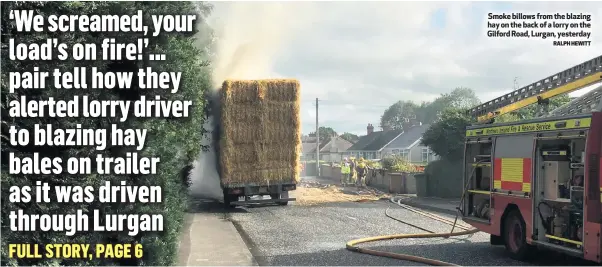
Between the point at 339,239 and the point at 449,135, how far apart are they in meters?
14.5

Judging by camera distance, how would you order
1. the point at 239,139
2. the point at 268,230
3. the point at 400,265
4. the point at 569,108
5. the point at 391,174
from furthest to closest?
the point at 391,174, the point at 239,139, the point at 268,230, the point at 569,108, the point at 400,265

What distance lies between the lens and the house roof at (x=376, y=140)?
8094 cm

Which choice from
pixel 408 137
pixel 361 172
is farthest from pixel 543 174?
pixel 408 137

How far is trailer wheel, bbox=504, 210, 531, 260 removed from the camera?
10.4 metres

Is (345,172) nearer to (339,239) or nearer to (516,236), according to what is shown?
(339,239)

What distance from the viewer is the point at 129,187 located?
6.33 m

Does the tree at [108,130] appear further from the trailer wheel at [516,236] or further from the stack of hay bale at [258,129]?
the stack of hay bale at [258,129]

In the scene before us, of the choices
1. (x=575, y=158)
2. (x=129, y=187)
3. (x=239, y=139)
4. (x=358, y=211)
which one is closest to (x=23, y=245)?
(x=129, y=187)

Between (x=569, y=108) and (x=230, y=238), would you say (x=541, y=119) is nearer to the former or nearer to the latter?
(x=569, y=108)

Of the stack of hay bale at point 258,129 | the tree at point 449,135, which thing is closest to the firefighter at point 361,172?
the tree at point 449,135

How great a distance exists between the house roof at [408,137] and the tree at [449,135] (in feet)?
143

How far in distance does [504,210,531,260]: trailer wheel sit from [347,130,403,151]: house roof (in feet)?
225

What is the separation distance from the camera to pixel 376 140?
280 feet

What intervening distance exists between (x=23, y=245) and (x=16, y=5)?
6.80 ft
